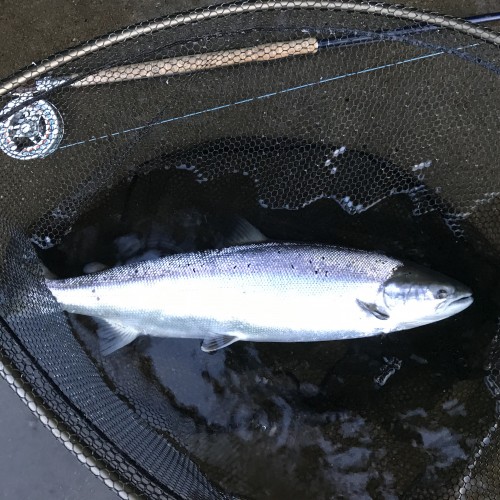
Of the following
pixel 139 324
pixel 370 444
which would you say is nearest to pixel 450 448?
pixel 370 444

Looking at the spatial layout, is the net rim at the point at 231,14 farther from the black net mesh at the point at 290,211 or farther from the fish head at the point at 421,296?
the fish head at the point at 421,296

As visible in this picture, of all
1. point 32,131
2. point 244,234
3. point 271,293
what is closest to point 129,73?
point 32,131

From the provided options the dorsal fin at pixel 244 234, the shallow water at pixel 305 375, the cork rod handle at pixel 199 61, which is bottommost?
the shallow water at pixel 305 375

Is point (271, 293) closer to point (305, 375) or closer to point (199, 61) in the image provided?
point (305, 375)

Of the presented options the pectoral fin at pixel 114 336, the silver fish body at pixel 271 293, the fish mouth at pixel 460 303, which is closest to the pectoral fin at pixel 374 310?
the silver fish body at pixel 271 293

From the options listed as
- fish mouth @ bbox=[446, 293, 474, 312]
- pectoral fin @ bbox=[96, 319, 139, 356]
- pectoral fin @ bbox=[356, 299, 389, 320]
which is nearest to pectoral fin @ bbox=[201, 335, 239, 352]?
pectoral fin @ bbox=[96, 319, 139, 356]
